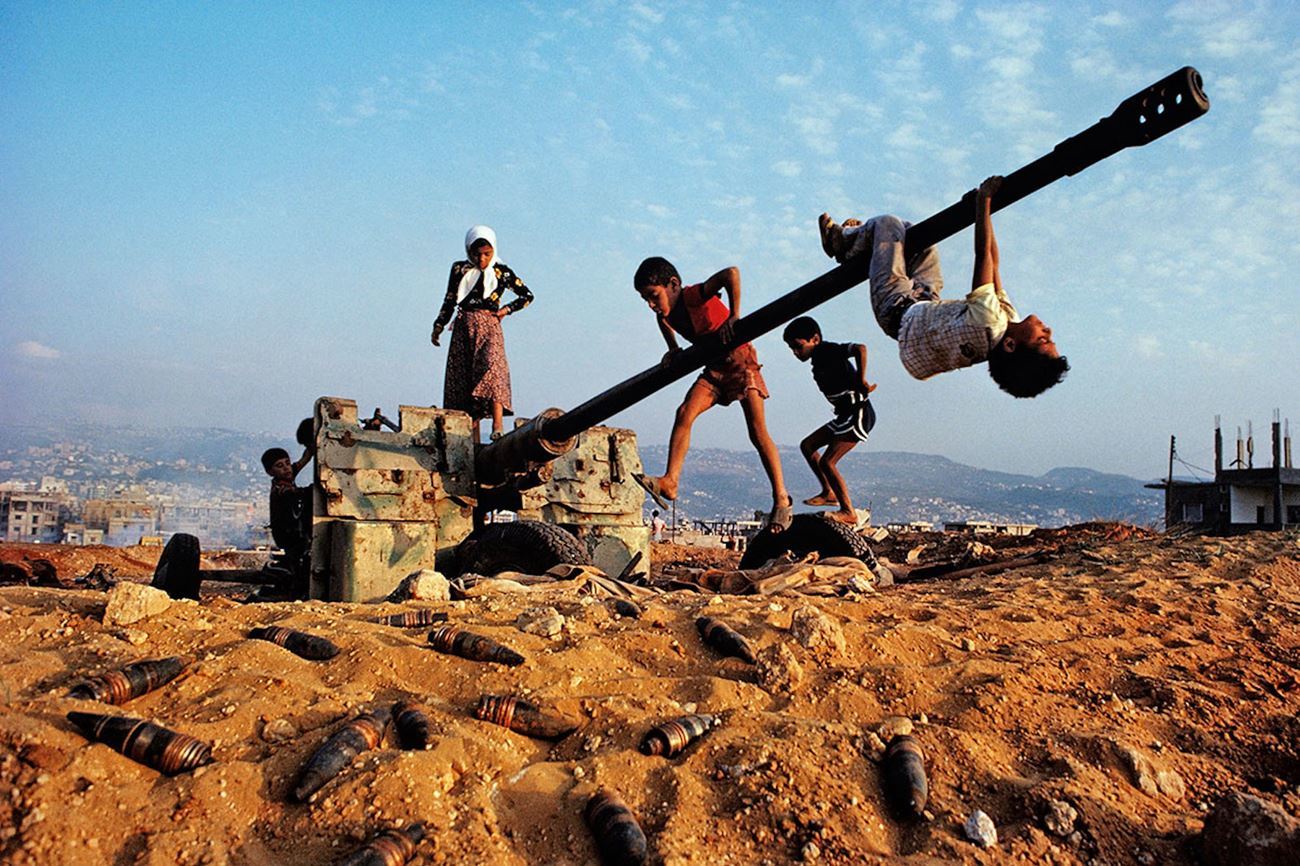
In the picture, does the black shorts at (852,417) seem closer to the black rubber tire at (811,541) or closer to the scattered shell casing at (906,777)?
the black rubber tire at (811,541)

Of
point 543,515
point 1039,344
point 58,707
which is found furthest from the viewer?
point 543,515

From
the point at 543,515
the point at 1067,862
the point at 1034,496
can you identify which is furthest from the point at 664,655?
the point at 1034,496

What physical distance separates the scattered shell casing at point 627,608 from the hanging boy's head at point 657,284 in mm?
2578

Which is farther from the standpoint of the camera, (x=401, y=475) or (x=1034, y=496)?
(x=1034, y=496)

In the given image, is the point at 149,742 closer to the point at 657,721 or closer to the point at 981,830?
the point at 657,721

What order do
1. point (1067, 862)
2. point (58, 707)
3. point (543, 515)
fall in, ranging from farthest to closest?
1. point (543, 515)
2. point (58, 707)
3. point (1067, 862)

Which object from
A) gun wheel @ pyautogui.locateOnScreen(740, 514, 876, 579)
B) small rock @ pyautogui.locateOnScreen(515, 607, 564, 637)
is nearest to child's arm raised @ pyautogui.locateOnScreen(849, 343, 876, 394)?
gun wheel @ pyautogui.locateOnScreen(740, 514, 876, 579)

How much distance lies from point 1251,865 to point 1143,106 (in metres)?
3.37

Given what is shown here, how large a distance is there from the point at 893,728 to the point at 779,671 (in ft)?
2.24

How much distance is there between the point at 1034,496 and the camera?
180 m

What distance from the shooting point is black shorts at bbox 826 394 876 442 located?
8219 mm

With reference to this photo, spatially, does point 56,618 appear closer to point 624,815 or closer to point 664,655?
point 664,655

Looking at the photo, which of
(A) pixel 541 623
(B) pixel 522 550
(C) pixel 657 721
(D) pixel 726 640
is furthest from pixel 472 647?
(B) pixel 522 550

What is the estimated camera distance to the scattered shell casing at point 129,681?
3.46 m
